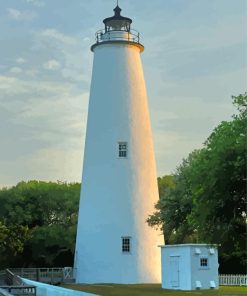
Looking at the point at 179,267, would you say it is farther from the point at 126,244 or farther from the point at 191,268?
the point at 126,244

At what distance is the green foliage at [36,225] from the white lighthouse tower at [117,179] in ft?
17.3

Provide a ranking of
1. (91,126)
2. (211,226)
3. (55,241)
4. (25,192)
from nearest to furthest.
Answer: (211,226) < (91,126) < (55,241) < (25,192)

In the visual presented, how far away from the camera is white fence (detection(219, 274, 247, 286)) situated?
39375 mm

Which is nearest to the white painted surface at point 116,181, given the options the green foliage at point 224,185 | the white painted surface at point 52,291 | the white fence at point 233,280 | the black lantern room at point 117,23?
the black lantern room at point 117,23

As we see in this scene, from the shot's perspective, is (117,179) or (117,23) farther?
(117,23)

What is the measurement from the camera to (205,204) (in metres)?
16.4

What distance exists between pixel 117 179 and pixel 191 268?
703 cm

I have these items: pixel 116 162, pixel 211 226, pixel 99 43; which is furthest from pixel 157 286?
pixel 211 226

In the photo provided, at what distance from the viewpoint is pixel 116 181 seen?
37125 millimetres

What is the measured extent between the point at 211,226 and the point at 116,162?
20005 mm

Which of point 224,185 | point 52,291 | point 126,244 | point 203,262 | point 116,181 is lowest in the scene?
point 52,291

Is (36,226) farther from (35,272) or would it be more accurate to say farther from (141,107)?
(141,107)

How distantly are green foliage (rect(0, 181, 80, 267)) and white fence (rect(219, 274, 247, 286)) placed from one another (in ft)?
34.6

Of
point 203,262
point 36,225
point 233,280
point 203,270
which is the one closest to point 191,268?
point 203,270
